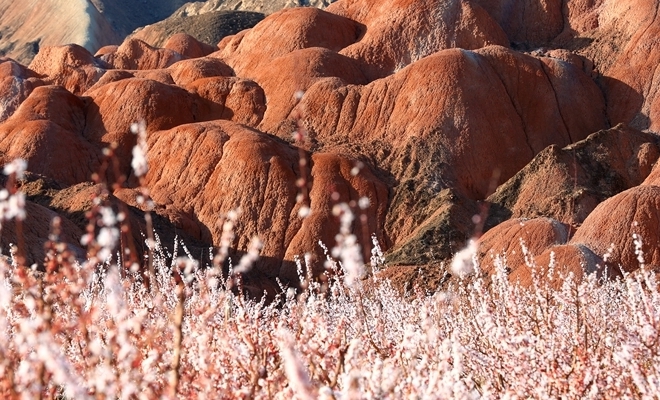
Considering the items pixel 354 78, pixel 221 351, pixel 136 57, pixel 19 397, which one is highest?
pixel 19 397

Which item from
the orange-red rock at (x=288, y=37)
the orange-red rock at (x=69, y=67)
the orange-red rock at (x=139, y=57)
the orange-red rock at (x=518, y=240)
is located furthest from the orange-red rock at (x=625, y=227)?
the orange-red rock at (x=139, y=57)

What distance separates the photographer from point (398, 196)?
139 ft

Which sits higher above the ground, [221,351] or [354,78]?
[221,351]

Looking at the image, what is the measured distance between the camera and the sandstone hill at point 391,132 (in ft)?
127

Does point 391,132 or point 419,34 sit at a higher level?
point 419,34

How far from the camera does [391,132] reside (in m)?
46.6

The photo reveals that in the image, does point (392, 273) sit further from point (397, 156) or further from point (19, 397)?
point (19, 397)

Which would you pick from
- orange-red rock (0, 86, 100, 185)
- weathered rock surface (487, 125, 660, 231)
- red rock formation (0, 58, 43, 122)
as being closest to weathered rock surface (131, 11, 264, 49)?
red rock formation (0, 58, 43, 122)

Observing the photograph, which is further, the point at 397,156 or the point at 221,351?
the point at 397,156

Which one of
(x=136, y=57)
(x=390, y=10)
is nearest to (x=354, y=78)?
(x=390, y=10)

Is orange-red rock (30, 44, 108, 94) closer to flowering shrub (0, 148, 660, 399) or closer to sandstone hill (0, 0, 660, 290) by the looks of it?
sandstone hill (0, 0, 660, 290)

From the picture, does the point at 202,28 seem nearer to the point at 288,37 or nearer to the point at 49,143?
the point at 288,37

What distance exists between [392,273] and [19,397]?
29.7 meters

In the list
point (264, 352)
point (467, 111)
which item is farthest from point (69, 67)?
point (264, 352)
